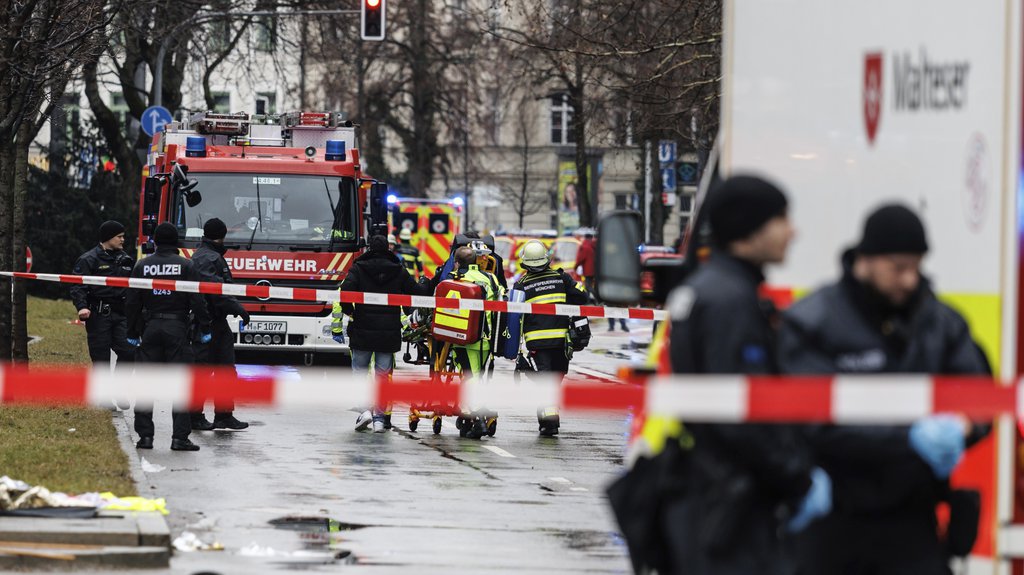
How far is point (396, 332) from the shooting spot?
1559 cm

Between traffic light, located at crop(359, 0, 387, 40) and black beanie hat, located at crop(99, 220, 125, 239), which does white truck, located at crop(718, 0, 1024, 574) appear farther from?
traffic light, located at crop(359, 0, 387, 40)

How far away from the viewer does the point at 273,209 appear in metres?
20.5

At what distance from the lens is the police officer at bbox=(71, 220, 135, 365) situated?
619 inches

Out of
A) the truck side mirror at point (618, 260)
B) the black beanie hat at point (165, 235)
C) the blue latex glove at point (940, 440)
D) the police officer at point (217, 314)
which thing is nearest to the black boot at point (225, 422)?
the police officer at point (217, 314)

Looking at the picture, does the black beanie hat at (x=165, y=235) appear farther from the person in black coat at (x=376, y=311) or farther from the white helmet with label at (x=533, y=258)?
the white helmet with label at (x=533, y=258)

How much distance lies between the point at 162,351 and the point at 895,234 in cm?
953

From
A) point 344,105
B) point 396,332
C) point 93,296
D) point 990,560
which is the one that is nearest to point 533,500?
point 396,332

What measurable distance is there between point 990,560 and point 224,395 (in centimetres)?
240

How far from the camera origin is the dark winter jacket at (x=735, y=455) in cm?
457

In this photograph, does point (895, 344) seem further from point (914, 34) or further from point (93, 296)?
point (93, 296)

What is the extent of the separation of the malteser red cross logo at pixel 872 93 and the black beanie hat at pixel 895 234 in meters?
0.46

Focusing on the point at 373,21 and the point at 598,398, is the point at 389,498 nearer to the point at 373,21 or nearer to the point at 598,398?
the point at 598,398

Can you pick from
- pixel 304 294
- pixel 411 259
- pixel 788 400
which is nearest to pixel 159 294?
pixel 304 294

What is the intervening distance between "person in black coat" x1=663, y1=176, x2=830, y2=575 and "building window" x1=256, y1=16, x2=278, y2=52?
29450 mm
